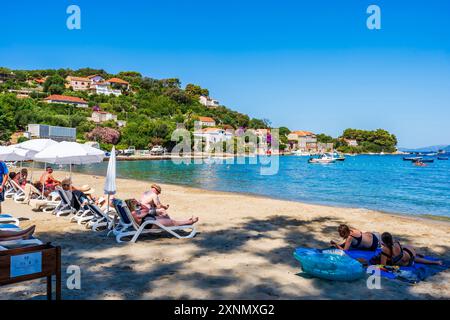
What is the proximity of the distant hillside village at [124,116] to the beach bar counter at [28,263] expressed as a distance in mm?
64312

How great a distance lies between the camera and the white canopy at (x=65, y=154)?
10.2 meters

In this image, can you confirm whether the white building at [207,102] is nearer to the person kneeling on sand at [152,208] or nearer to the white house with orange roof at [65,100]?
the white house with orange roof at [65,100]

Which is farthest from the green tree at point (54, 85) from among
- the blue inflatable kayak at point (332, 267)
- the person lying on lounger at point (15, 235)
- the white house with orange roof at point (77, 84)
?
the blue inflatable kayak at point (332, 267)

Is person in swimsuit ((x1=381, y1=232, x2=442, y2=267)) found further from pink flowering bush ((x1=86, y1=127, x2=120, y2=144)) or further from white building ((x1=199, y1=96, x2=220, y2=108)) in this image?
white building ((x1=199, y1=96, x2=220, y2=108))

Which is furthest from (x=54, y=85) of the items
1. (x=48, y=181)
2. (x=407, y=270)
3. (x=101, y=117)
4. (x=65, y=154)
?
(x=407, y=270)

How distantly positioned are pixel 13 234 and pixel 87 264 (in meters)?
1.66

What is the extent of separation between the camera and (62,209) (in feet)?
34.5

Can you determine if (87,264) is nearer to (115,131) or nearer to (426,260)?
(426,260)

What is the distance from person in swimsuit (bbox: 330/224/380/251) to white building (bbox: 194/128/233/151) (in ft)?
316

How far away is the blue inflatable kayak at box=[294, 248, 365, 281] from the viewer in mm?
5453

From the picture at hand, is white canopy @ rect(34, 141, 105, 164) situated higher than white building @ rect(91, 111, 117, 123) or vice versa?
white building @ rect(91, 111, 117, 123)

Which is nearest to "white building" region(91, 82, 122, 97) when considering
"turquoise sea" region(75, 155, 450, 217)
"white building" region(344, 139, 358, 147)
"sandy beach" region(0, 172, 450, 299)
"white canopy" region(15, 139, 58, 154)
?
"turquoise sea" region(75, 155, 450, 217)
